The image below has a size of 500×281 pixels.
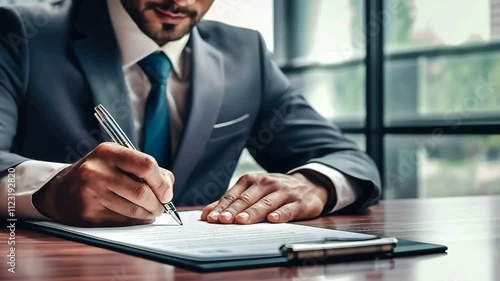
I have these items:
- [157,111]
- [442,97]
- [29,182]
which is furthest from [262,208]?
[442,97]

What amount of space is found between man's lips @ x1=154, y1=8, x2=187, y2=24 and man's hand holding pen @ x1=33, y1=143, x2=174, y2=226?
796 millimetres

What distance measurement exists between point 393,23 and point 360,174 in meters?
2.60

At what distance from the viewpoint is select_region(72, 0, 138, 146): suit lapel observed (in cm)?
171

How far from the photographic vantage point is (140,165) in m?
1.06

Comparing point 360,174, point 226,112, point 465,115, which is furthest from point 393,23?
point 360,174

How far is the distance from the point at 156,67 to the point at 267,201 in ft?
2.13

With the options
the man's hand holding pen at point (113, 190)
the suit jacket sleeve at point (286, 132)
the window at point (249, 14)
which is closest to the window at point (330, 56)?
the window at point (249, 14)

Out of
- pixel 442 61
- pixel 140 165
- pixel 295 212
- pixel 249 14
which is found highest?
pixel 249 14

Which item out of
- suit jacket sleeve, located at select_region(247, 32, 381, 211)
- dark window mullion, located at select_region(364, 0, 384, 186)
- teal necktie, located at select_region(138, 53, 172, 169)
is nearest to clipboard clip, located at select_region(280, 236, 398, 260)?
suit jacket sleeve, located at select_region(247, 32, 381, 211)

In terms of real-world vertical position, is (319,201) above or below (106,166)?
below

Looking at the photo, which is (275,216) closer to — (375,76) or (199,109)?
(199,109)

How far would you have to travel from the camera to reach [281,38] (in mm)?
4594

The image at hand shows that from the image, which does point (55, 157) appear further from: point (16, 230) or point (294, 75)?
point (294, 75)

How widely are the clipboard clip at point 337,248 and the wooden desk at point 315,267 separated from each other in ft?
0.05
